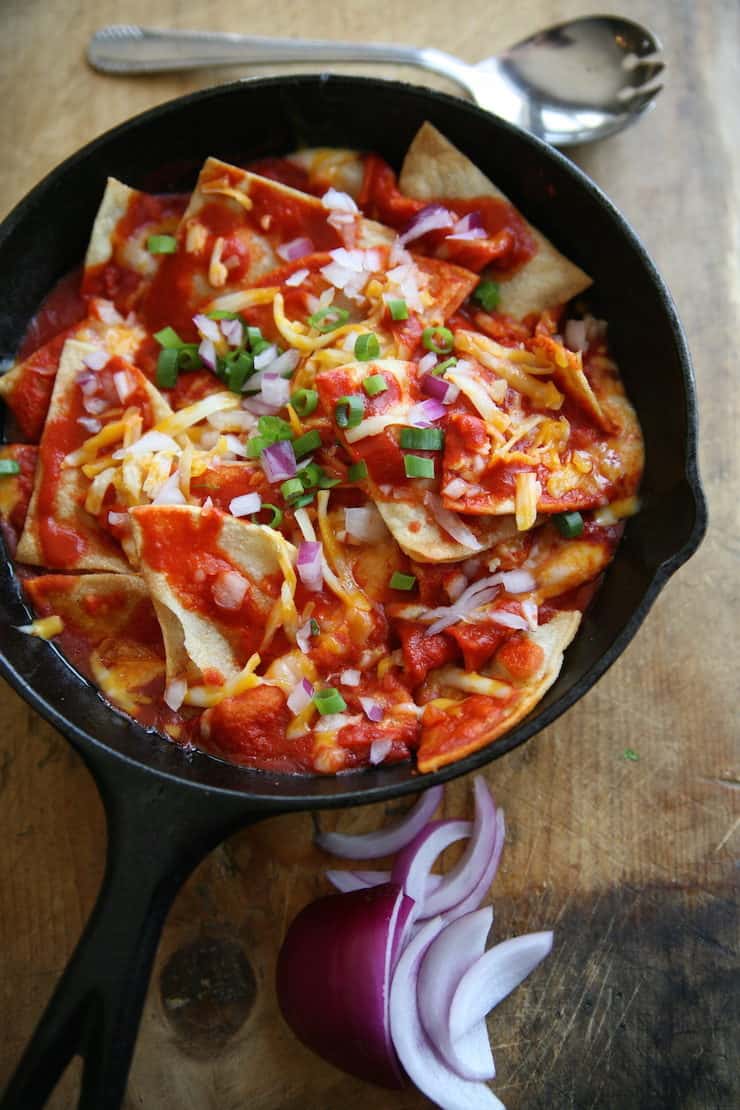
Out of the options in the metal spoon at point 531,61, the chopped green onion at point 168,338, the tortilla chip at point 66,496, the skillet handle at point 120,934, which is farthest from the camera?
the metal spoon at point 531,61

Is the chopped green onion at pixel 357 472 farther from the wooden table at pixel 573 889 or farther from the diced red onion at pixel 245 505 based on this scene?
the wooden table at pixel 573 889

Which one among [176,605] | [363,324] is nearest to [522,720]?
[176,605]

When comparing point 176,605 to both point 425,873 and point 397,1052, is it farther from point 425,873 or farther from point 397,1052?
point 397,1052

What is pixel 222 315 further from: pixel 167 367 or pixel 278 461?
pixel 278 461

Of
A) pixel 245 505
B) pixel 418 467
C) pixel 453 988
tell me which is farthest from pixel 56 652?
pixel 453 988

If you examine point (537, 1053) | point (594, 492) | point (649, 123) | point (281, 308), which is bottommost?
point (537, 1053)

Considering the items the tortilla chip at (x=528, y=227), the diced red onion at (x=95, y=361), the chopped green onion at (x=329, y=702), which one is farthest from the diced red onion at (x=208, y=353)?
the chopped green onion at (x=329, y=702)
